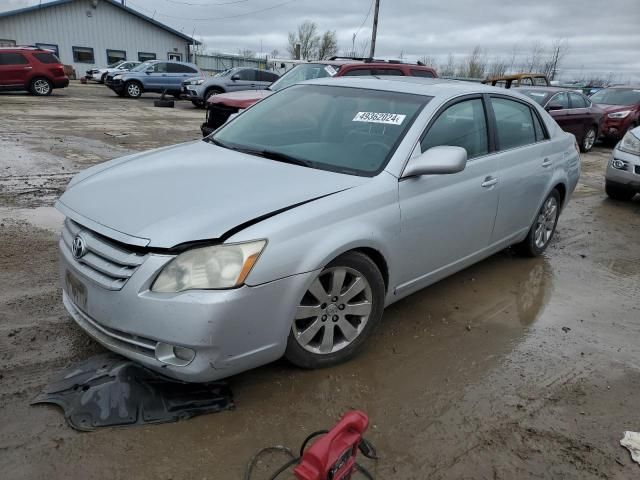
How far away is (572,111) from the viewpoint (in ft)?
41.6

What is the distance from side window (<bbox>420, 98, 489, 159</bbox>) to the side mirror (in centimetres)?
19

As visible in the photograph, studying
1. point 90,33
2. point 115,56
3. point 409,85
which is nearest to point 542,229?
point 409,85

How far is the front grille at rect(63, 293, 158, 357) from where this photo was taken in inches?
96.7

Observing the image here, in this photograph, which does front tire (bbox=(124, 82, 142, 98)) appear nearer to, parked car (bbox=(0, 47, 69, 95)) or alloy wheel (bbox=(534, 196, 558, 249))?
parked car (bbox=(0, 47, 69, 95))

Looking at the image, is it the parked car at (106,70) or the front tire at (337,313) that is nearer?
the front tire at (337,313)

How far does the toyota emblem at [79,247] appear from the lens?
264 cm

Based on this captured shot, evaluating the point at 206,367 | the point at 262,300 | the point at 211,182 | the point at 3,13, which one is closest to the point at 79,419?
the point at 206,367

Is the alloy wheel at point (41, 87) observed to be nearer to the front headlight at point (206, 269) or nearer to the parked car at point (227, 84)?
the parked car at point (227, 84)

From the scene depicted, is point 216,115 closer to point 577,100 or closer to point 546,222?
point 546,222

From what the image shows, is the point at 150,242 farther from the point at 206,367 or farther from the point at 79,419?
the point at 79,419

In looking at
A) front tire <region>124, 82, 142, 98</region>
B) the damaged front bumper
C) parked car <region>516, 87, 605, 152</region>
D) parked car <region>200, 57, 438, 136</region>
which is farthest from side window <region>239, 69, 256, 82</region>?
the damaged front bumper

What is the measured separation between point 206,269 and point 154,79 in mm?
23043

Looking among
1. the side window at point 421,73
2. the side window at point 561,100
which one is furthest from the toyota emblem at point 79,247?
the side window at point 561,100

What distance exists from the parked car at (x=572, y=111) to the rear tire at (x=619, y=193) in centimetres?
424
